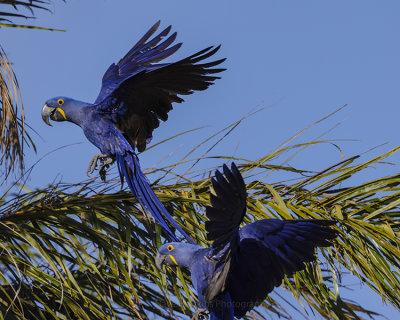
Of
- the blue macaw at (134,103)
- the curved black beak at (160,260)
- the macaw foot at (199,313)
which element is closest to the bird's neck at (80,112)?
the blue macaw at (134,103)

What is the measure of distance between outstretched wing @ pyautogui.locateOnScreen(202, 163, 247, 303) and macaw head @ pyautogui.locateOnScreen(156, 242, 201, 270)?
213 mm

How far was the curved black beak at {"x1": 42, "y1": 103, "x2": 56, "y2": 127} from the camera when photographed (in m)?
3.82

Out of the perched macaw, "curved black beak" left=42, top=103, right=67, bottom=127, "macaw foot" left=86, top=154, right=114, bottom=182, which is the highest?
"curved black beak" left=42, top=103, right=67, bottom=127

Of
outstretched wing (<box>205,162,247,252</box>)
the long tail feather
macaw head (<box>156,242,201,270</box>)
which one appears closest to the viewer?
outstretched wing (<box>205,162,247,252</box>)

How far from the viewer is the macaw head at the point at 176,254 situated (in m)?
2.77

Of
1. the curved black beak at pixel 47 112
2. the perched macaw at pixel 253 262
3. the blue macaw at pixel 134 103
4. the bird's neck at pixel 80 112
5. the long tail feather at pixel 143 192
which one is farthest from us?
the curved black beak at pixel 47 112

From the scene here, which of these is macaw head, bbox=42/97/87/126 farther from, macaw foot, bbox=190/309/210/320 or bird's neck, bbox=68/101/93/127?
macaw foot, bbox=190/309/210/320

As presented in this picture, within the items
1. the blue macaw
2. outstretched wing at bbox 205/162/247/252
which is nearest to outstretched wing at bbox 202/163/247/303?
outstretched wing at bbox 205/162/247/252

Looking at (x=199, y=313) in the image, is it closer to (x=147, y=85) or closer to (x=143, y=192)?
(x=143, y=192)

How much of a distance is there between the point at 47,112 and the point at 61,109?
11cm

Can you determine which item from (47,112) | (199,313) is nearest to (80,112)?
(47,112)

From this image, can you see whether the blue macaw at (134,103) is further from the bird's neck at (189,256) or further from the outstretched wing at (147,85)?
the bird's neck at (189,256)

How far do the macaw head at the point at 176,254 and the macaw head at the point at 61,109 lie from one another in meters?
1.22

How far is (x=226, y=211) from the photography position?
2.38 metres
